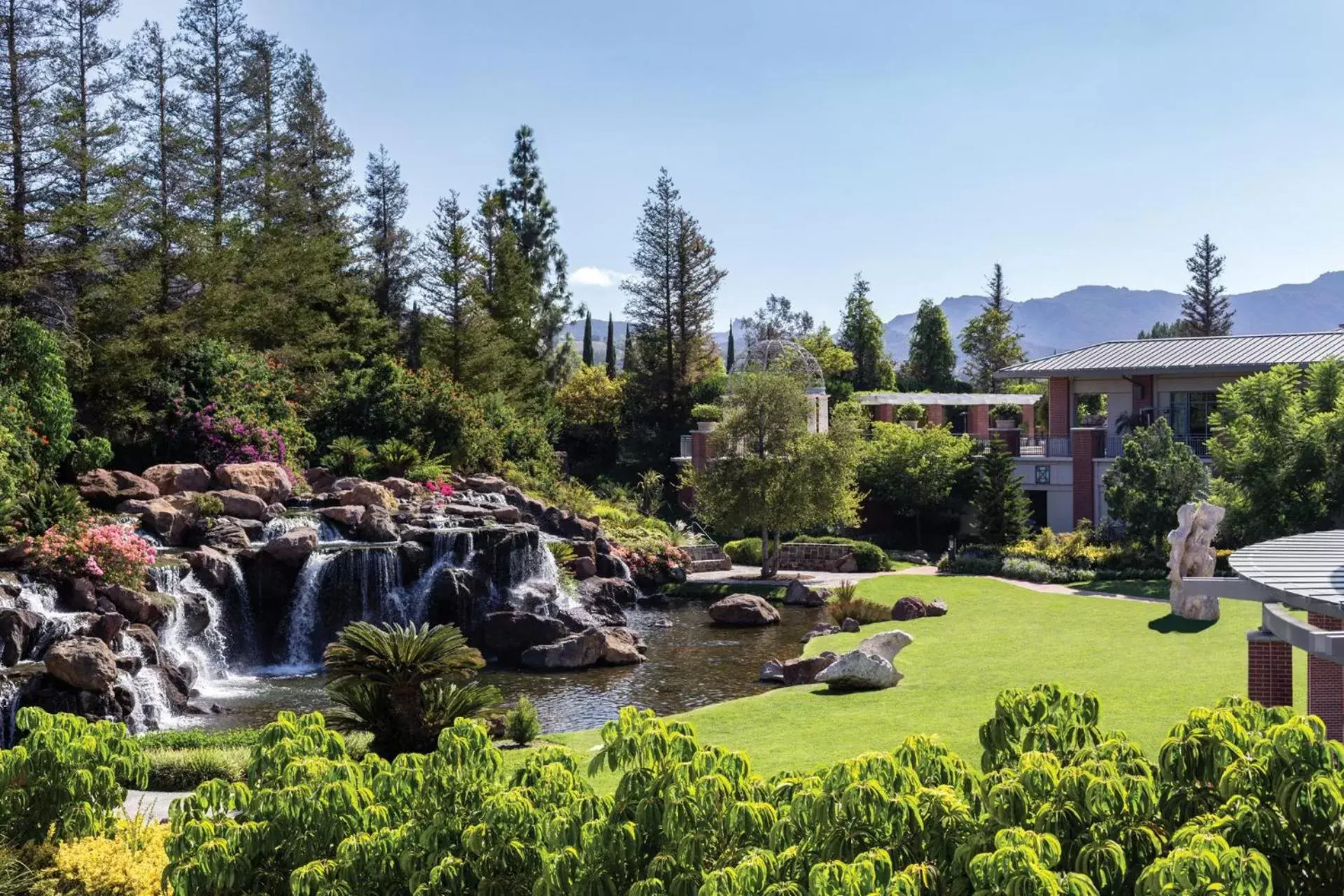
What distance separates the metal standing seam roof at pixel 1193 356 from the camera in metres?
34.0

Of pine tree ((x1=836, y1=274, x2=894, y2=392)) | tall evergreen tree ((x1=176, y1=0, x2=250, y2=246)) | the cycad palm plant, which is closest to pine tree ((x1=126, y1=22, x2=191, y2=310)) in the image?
tall evergreen tree ((x1=176, y1=0, x2=250, y2=246))

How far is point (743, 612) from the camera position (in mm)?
25625

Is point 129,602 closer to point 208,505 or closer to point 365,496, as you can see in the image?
point 208,505

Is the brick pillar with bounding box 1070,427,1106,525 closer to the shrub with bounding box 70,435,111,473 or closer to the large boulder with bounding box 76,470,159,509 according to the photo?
the large boulder with bounding box 76,470,159,509

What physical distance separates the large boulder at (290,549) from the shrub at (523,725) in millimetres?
9767

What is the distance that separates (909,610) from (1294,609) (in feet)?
47.0

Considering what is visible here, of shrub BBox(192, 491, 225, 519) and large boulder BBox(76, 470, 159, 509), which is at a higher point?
large boulder BBox(76, 470, 159, 509)

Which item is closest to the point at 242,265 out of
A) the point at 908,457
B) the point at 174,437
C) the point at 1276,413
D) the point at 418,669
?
the point at 174,437

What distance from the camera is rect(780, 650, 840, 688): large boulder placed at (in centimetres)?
1866

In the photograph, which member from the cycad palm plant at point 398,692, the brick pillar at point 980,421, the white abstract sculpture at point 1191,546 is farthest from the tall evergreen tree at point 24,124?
the brick pillar at point 980,421

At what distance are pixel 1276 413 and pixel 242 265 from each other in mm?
27942

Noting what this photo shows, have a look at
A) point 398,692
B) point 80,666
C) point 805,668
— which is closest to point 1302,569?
point 398,692

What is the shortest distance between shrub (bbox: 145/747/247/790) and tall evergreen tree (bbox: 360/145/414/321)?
121 feet

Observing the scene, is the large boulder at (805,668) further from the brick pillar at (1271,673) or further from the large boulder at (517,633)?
the brick pillar at (1271,673)
